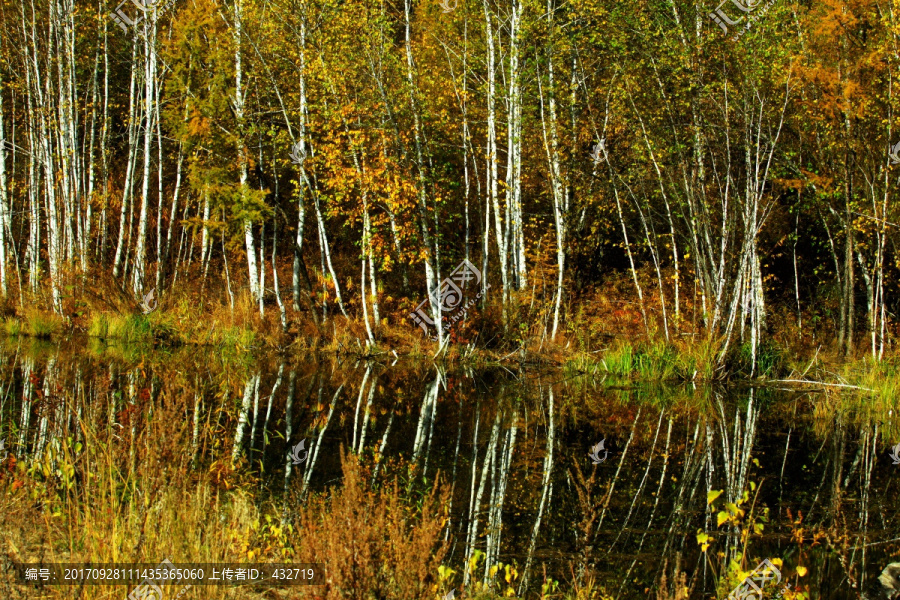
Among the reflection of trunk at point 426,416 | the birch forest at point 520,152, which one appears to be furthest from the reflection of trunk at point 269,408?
the birch forest at point 520,152

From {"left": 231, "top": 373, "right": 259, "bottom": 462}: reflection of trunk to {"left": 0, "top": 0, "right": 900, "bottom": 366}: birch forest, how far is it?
4.85 metres

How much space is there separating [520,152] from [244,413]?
340 inches

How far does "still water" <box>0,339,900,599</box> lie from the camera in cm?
516

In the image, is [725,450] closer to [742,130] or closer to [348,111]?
[742,130]

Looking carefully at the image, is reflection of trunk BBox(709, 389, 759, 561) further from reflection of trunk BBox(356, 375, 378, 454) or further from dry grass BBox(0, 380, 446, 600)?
reflection of trunk BBox(356, 375, 378, 454)

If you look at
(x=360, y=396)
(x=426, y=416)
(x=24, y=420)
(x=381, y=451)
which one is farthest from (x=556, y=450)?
(x=24, y=420)

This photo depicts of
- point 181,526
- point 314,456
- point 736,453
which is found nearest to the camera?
point 181,526

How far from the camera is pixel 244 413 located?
8734 mm

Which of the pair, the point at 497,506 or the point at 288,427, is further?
the point at 288,427

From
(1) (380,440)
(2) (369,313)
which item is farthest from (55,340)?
(1) (380,440)

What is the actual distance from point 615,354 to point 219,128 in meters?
9.84

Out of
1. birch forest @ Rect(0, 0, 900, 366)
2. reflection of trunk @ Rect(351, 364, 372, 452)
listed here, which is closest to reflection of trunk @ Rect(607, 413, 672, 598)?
reflection of trunk @ Rect(351, 364, 372, 452)

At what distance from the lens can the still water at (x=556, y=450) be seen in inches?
203

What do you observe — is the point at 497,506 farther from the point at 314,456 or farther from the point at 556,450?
the point at 556,450
